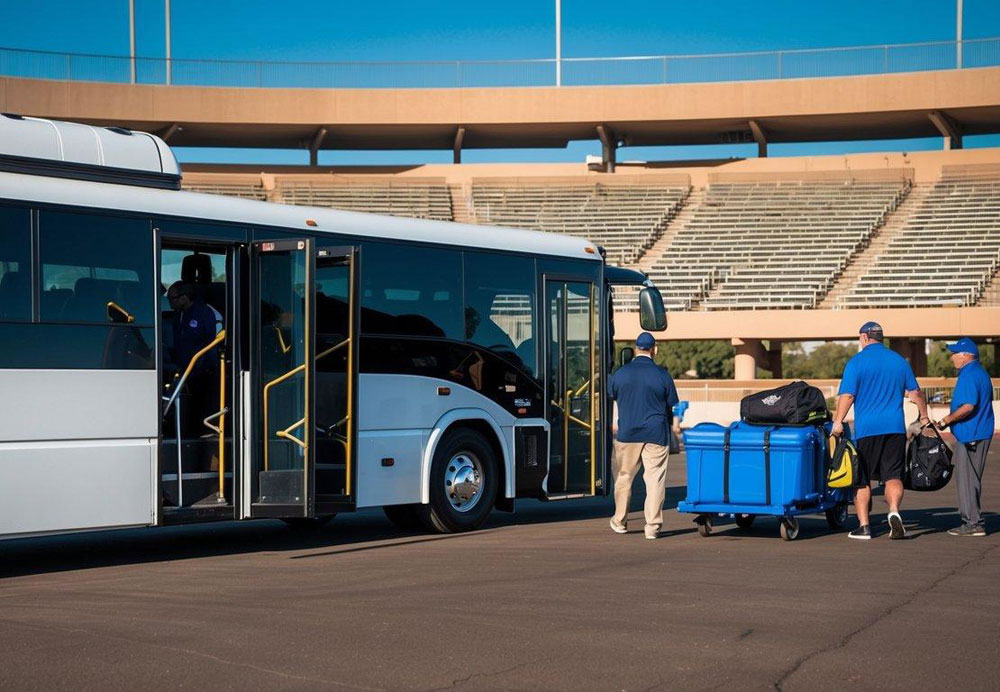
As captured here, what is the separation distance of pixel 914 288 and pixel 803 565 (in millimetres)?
33774

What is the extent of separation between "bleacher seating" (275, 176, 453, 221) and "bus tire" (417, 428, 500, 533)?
3571cm

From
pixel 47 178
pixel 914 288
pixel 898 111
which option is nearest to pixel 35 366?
pixel 47 178

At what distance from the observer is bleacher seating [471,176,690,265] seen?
48.7 m

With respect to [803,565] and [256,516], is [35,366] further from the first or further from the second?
[803,565]

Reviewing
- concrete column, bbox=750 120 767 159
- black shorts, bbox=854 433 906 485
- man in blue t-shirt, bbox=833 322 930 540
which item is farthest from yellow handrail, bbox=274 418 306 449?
concrete column, bbox=750 120 767 159

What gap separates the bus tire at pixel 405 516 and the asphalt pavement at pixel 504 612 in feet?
0.68

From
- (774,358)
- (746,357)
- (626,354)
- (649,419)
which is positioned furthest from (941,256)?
(649,419)

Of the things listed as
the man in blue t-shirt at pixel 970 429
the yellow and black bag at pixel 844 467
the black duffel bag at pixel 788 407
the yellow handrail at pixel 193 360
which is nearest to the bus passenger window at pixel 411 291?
the yellow handrail at pixel 193 360

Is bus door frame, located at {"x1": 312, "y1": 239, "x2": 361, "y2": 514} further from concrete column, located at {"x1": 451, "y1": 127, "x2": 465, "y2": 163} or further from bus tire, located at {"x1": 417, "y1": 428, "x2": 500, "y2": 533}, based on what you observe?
concrete column, located at {"x1": 451, "y1": 127, "x2": 465, "y2": 163}

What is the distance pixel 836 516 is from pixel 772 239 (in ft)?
113

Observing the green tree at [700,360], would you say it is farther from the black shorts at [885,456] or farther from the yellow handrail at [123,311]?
the yellow handrail at [123,311]

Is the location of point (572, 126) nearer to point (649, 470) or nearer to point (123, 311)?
point (649, 470)

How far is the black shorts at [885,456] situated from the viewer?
41.6ft

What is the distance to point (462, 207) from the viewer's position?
51.0m
